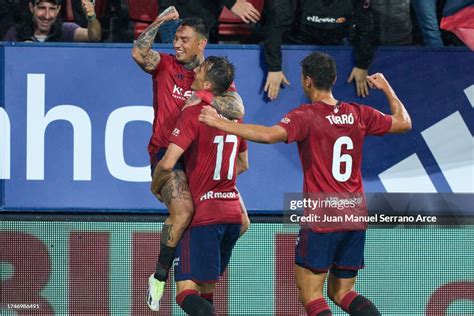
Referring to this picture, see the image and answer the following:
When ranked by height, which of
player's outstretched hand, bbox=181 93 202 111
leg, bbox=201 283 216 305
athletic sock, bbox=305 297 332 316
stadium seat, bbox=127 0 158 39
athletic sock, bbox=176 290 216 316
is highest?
stadium seat, bbox=127 0 158 39

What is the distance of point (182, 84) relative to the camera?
33.7 ft

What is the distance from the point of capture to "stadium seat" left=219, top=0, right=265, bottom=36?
11.9 meters

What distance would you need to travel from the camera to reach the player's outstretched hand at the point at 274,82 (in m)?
11.1

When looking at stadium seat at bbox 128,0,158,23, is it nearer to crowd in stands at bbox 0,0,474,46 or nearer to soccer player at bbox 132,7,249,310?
crowd in stands at bbox 0,0,474,46

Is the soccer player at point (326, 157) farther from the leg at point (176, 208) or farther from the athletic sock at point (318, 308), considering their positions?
the leg at point (176, 208)

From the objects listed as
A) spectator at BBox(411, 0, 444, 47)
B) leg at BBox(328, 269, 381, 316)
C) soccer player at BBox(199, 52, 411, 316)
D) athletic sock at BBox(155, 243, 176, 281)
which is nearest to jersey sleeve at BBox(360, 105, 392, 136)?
soccer player at BBox(199, 52, 411, 316)

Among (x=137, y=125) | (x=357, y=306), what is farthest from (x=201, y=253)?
(x=137, y=125)

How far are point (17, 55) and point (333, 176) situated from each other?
3.29 metres

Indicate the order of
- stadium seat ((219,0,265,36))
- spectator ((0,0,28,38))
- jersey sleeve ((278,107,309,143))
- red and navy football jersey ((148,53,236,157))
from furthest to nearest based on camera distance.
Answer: spectator ((0,0,28,38)) < stadium seat ((219,0,265,36)) < red and navy football jersey ((148,53,236,157)) < jersey sleeve ((278,107,309,143))

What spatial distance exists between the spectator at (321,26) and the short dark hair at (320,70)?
5.08 ft

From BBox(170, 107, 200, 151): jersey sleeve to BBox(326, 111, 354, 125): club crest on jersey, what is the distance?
3.32 feet

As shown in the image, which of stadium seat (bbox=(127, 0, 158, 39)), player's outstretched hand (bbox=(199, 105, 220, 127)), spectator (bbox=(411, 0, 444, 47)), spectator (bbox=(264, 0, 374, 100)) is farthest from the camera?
stadium seat (bbox=(127, 0, 158, 39))

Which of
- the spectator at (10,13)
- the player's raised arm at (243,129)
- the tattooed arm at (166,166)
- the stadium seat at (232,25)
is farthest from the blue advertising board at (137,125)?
the player's raised arm at (243,129)

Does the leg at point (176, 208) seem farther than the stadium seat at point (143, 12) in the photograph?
No
